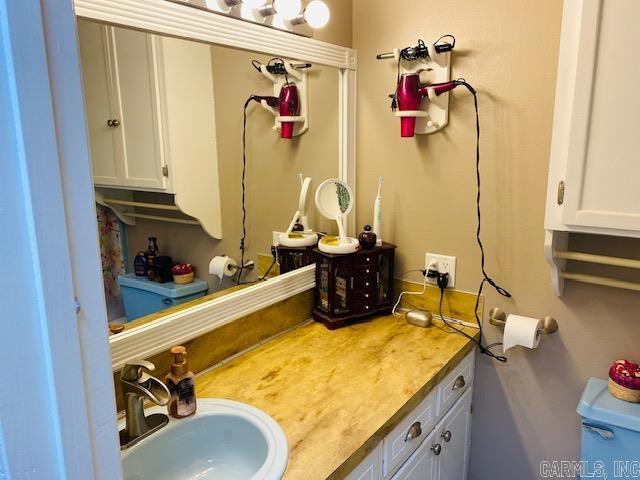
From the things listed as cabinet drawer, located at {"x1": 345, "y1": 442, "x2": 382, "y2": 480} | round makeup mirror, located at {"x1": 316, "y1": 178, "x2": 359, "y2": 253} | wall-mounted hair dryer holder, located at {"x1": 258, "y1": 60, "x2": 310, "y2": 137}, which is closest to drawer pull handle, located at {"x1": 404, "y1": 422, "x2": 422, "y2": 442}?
cabinet drawer, located at {"x1": 345, "y1": 442, "x2": 382, "y2": 480}

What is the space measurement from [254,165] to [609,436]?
1314 mm

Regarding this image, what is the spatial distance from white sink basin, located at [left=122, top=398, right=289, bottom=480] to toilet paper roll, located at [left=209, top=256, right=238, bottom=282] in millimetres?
381

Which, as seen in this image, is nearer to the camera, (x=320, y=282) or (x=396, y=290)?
(x=320, y=282)

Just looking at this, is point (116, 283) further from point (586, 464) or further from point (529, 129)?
point (586, 464)

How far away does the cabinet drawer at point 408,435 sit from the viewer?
1.14 m

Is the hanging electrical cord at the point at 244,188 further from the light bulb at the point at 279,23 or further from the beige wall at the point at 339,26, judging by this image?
the beige wall at the point at 339,26

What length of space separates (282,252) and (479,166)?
726 mm

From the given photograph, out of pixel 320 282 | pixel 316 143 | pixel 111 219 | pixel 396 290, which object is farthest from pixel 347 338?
pixel 111 219

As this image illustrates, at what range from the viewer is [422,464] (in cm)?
134

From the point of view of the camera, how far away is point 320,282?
1681 millimetres

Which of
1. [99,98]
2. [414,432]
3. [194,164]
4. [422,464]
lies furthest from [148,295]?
[422,464]

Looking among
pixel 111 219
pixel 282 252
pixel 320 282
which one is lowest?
pixel 320 282

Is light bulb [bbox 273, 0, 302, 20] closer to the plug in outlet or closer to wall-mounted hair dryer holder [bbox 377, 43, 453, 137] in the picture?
wall-mounted hair dryer holder [bbox 377, 43, 453, 137]

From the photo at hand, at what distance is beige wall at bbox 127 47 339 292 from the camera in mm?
1316
